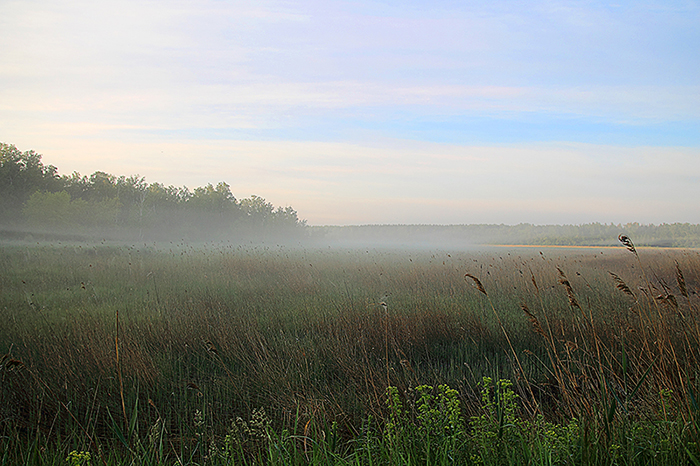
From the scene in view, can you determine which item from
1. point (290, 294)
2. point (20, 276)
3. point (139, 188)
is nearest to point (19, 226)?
point (139, 188)

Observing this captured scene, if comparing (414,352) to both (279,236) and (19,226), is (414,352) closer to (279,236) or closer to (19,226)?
(19,226)

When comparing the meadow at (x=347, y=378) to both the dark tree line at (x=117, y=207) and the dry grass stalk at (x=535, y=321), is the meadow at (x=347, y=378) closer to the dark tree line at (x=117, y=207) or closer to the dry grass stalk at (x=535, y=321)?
the dry grass stalk at (x=535, y=321)

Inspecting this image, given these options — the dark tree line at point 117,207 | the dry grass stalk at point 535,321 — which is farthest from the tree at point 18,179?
the dry grass stalk at point 535,321

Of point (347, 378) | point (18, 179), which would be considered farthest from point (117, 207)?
point (347, 378)

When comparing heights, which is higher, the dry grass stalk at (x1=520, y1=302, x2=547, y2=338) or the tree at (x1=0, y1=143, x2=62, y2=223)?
the tree at (x1=0, y1=143, x2=62, y2=223)

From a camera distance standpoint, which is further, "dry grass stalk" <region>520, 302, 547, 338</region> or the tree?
the tree

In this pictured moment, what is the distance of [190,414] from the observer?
3.47 m

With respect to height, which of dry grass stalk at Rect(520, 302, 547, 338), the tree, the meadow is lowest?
the meadow

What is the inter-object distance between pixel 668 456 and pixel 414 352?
3.04 metres

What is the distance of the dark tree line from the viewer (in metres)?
42.2

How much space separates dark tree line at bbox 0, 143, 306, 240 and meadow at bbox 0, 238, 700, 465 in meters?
42.6

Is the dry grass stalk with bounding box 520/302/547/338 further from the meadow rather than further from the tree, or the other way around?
the tree

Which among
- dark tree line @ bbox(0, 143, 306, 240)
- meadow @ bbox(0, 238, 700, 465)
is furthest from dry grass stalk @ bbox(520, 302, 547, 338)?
dark tree line @ bbox(0, 143, 306, 240)

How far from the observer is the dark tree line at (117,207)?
4225 cm
